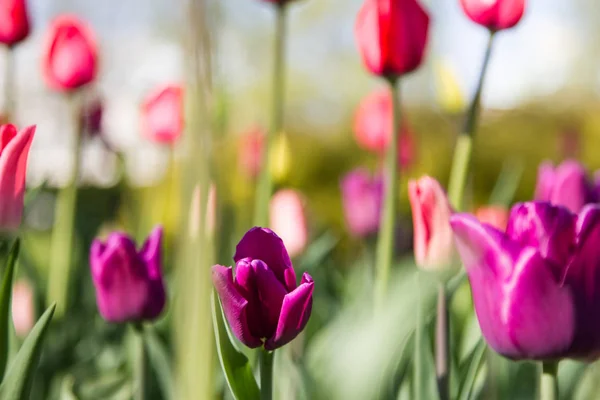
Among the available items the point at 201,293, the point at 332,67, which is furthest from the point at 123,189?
the point at 332,67

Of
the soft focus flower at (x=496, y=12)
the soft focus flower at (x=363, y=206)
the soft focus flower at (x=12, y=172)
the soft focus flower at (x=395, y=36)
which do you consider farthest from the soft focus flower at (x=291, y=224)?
the soft focus flower at (x=12, y=172)

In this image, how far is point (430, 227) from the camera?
73 centimetres

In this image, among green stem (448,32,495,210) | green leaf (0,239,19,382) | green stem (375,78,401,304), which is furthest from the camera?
green stem (375,78,401,304)

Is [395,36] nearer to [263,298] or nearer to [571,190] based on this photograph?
[571,190]

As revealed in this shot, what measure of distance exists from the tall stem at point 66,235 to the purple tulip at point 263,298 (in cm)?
80

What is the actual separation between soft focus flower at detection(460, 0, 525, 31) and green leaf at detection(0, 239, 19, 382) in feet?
1.66

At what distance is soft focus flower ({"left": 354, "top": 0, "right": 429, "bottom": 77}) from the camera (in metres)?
0.89

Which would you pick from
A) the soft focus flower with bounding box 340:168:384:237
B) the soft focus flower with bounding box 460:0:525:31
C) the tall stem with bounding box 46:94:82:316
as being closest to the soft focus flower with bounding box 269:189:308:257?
the soft focus flower with bounding box 340:168:384:237

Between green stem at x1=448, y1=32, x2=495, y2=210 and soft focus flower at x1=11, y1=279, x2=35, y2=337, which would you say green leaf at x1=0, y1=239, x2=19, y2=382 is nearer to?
green stem at x1=448, y1=32, x2=495, y2=210

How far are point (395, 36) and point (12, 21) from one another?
1.73 ft

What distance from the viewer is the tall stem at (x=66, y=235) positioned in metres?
1.32

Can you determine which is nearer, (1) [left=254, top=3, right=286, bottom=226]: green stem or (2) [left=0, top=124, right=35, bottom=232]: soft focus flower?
(2) [left=0, top=124, right=35, bottom=232]: soft focus flower

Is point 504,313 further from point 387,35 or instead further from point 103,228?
point 103,228

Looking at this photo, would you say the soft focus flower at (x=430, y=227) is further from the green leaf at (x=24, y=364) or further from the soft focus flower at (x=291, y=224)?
the soft focus flower at (x=291, y=224)
